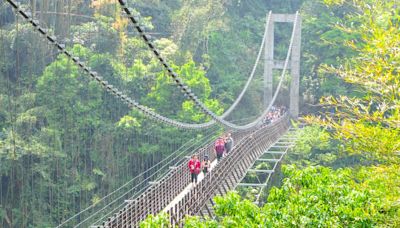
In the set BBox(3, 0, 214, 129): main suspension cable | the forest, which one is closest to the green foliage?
BBox(3, 0, 214, 129): main suspension cable

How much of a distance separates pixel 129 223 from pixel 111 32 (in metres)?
18.6

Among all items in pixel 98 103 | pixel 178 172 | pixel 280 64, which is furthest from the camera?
pixel 280 64

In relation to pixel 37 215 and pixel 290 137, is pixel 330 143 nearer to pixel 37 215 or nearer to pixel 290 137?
pixel 290 137

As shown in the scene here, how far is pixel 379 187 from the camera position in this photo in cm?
1170

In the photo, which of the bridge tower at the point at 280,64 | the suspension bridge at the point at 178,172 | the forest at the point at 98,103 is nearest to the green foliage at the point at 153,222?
the suspension bridge at the point at 178,172

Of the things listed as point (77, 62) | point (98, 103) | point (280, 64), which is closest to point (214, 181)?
point (77, 62)

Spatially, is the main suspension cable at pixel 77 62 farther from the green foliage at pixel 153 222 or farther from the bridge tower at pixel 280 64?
the bridge tower at pixel 280 64

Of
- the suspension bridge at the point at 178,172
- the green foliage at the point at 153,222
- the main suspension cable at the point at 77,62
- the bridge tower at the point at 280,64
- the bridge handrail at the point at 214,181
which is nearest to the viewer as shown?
the green foliage at the point at 153,222

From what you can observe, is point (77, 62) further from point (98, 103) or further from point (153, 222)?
point (98, 103)

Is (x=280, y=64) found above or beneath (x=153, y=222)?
beneath

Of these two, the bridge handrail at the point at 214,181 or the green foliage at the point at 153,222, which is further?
the bridge handrail at the point at 214,181

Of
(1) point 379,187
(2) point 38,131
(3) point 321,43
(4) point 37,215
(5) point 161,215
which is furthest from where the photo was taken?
(3) point 321,43

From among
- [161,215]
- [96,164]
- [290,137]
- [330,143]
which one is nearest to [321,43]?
[330,143]

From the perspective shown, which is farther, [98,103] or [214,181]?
[98,103]
